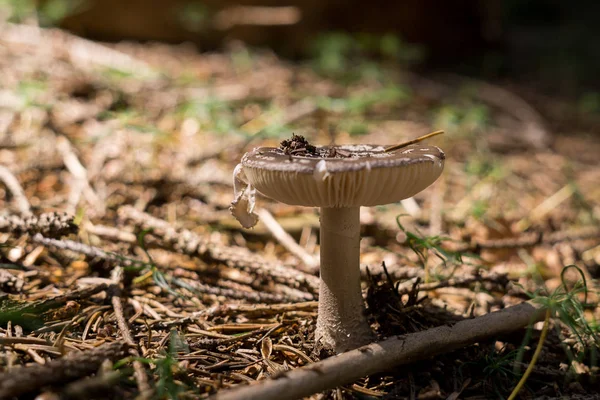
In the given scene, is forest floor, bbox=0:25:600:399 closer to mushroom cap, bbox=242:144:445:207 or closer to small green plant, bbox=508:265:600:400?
small green plant, bbox=508:265:600:400

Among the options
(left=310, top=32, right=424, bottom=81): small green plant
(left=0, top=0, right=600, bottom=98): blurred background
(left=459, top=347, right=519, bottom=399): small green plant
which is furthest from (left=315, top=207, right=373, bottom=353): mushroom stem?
(left=0, top=0, right=600, bottom=98): blurred background

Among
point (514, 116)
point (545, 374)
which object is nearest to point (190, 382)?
point (545, 374)

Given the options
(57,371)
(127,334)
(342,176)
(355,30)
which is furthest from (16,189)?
(355,30)

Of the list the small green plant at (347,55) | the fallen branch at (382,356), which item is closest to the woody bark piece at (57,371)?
the fallen branch at (382,356)

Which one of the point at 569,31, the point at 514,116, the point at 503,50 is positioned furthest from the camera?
the point at 569,31

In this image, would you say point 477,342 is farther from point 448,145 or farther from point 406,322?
point 448,145

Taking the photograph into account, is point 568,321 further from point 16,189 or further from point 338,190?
point 16,189
